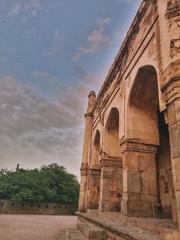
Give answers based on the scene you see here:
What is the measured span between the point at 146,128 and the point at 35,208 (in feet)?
74.5

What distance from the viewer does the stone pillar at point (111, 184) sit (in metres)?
7.02

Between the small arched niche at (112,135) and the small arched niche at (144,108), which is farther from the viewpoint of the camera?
the small arched niche at (112,135)

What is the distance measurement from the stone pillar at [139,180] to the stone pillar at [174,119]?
5.80 feet

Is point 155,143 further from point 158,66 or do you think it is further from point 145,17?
point 145,17

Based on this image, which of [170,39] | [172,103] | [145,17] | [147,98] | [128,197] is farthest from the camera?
[147,98]

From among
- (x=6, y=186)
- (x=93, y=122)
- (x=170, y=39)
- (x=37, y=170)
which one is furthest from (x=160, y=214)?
(x=37, y=170)

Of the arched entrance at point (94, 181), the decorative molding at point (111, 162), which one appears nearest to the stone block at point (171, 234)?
the decorative molding at point (111, 162)

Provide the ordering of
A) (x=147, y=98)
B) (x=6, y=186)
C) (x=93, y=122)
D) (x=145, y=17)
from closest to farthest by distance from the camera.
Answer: (x=145, y=17)
(x=147, y=98)
(x=93, y=122)
(x=6, y=186)

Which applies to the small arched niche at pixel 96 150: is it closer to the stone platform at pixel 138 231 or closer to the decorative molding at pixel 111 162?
the decorative molding at pixel 111 162

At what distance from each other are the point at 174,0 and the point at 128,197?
12.8ft

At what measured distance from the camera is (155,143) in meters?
5.37

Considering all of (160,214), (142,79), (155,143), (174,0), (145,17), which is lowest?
(160,214)

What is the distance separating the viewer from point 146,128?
5531 mm

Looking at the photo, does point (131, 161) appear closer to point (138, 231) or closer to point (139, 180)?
point (139, 180)
